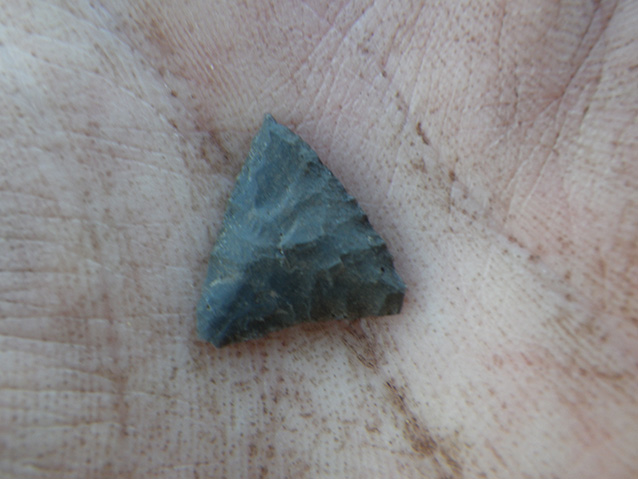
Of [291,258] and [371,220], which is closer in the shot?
[291,258]

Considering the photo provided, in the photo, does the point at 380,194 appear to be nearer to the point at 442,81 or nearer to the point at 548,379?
the point at 442,81

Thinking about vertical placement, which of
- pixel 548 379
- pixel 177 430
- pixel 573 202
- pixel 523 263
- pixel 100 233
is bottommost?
pixel 177 430

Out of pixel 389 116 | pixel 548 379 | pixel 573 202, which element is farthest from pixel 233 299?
pixel 573 202

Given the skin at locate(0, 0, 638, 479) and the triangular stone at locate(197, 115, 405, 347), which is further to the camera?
the triangular stone at locate(197, 115, 405, 347)

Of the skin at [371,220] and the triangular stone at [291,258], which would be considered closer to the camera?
the skin at [371,220]

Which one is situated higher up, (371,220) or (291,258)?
(371,220)
